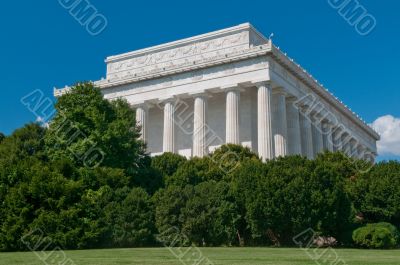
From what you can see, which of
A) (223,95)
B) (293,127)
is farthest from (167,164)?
(293,127)

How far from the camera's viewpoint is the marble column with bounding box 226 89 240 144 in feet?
194

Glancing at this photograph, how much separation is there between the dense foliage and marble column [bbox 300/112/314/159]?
21.8m

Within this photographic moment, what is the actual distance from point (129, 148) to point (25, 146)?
935cm

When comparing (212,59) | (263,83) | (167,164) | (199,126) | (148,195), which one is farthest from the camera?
(199,126)

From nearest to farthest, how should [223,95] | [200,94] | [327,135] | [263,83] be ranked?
[263,83]
[200,94]
[223,95]
[327,135]

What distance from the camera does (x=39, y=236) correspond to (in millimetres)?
28969

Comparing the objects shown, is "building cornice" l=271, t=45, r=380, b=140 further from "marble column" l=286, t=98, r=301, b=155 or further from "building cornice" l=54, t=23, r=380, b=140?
"marble column" l=286, t=98, r=301, b=155

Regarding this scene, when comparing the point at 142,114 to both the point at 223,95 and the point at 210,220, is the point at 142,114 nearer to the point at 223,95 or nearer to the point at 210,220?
the point at 223,95

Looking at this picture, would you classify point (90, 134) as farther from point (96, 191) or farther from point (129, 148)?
point (96, 191)

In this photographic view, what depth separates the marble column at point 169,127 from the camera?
64.4 m

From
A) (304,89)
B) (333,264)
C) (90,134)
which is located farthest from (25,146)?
(304,89)

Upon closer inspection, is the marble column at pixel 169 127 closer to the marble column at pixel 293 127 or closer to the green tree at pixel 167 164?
the marble column at pixel 293 127

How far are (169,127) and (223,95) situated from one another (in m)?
8.65

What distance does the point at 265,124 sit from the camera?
5797 cm
